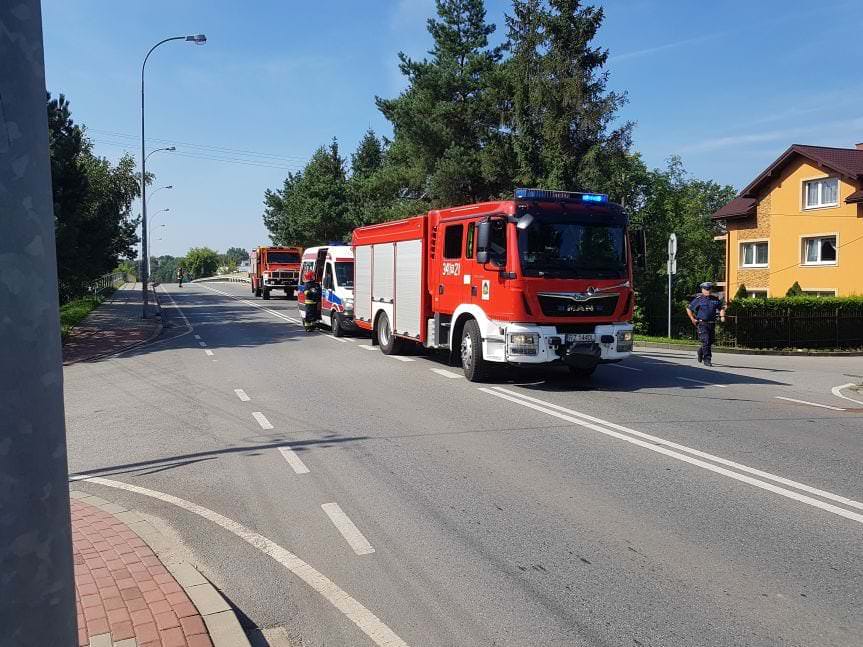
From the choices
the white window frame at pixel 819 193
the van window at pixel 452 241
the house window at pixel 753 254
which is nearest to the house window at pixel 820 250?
the white window frame at pixel 819 193

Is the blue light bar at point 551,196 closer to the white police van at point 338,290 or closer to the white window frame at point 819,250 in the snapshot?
the white police van at point 338,290

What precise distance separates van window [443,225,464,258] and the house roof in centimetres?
2312

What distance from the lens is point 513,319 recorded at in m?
11.3

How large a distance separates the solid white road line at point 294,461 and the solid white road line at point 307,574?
119 cm

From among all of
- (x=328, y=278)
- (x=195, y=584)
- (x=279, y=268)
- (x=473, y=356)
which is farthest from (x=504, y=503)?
(x=279, y=268)

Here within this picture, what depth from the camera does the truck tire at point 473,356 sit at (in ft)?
40.1

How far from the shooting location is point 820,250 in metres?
32.7

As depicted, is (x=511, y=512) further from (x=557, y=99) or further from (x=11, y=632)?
(x=557, y=99)

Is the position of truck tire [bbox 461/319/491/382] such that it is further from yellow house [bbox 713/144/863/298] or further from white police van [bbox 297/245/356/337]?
yellow house [bbox 713/144/863/298]

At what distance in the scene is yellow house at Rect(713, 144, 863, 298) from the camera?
30.8 metres

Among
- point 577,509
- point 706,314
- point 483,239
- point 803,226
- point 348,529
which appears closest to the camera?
point 348,529

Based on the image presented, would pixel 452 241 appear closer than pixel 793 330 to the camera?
Yes

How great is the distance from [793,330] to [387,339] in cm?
1290

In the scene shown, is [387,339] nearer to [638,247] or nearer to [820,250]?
[638,247]
